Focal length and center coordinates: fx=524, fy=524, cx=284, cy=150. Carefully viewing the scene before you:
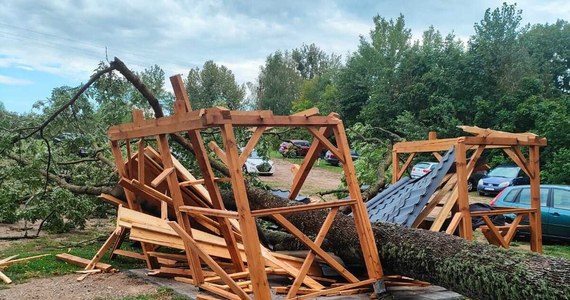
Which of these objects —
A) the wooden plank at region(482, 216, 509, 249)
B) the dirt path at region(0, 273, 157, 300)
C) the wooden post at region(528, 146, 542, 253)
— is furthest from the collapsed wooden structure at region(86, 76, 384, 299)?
the wooden post at region(528, 146, 542, 253)

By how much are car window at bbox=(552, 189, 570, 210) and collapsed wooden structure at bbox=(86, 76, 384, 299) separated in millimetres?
6456

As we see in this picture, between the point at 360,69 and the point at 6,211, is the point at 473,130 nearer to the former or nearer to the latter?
the point at 6,211

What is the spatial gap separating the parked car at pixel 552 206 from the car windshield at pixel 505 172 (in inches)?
347

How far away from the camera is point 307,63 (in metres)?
63.5

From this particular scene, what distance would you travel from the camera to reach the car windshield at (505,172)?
19.8m

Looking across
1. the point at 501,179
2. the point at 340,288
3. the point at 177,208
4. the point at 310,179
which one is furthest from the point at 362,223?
the point at 310,179

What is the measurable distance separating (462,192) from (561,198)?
18.4 feet

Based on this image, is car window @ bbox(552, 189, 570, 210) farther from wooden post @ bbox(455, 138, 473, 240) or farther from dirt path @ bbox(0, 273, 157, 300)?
dirt path @ bbox(0, 273, 157, 300)

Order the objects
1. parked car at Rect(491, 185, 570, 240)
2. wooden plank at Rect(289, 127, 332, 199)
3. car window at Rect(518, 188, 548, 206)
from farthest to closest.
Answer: car window at Rect(518, 188, 548, 206) < parked car at Rect(491, 185, 570, 240) < wooden plank at Rect(289, 127, 332, 199)

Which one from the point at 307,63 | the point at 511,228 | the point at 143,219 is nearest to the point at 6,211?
the point at 143,219

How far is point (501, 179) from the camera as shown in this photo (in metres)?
19.7

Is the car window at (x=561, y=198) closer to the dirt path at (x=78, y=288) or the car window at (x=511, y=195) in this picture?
the car window at (x=511, y=195)

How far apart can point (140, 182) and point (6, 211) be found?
5.06 metres

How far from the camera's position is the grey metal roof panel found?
257 inches
